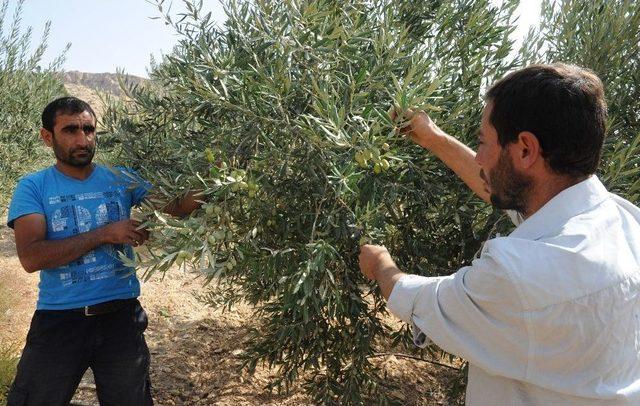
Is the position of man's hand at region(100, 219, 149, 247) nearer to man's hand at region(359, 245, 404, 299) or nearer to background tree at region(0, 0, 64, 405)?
man's hand at region(359, 245, 404, 299)

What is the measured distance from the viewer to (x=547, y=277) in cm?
146

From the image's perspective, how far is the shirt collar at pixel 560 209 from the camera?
158 cm

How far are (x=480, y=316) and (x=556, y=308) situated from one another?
0.20m

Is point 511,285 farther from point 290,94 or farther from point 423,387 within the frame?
point 423,387

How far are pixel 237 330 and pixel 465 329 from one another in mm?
4694

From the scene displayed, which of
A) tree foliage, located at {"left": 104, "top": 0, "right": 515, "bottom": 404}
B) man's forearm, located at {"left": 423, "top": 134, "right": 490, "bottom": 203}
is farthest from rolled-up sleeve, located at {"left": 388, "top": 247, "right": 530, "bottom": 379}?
man's forearm, located at {"left": 423, "top": 134, "right": 490, "bottom": 203}

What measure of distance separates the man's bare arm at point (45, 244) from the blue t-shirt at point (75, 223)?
65mm

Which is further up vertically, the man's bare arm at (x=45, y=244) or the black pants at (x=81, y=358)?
the man's bare arm at (x=45, y=244)

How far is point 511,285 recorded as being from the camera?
1478mm

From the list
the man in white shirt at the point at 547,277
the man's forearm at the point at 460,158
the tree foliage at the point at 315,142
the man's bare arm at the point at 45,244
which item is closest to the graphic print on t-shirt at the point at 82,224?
the man's bare arm at the point at 45,244

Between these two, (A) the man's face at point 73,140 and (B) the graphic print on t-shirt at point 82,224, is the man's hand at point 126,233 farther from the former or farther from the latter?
(A) the man's face at point 73,140

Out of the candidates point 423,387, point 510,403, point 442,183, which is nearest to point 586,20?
point 442,183

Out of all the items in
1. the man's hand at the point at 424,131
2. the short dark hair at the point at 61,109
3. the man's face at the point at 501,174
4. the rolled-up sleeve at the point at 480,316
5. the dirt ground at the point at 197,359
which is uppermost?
the short dark hair at the point at 61,109

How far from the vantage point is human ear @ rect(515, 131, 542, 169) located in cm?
160
